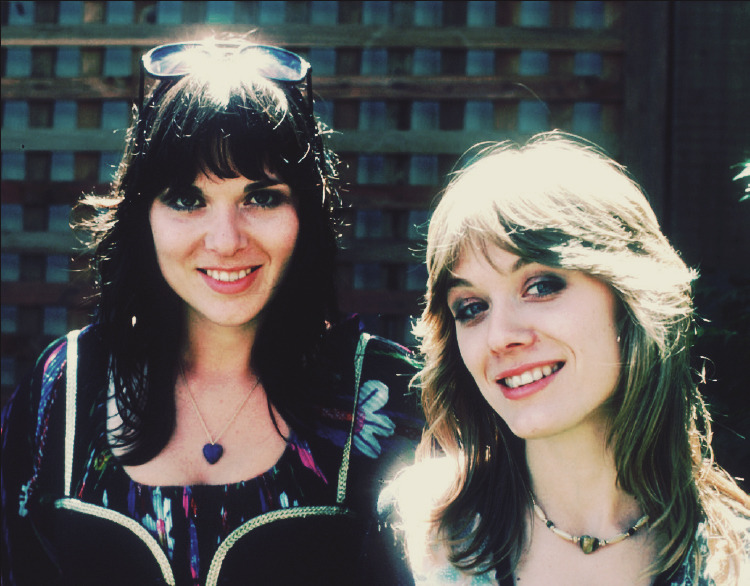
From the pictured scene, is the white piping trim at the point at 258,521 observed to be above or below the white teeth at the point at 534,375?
below

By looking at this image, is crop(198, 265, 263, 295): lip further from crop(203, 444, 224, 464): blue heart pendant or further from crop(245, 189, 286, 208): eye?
crop(203, 444, 224, 464): blue heart pendant

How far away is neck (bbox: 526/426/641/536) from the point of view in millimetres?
1488

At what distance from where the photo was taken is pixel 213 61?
1.86 meters

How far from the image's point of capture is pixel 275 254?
180 centimetres

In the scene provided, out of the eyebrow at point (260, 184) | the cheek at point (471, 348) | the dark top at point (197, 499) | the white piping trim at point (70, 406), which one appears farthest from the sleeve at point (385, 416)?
the white piping trim at point (70, 406)

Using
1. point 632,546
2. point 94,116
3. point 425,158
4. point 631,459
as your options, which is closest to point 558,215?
point 631,459

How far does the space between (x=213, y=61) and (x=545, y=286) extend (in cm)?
101

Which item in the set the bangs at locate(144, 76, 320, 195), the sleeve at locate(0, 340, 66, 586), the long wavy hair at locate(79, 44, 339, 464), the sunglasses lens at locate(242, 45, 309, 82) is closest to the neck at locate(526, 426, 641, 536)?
Answer: the long wavy hair at locate(79, 44, 339, 464)

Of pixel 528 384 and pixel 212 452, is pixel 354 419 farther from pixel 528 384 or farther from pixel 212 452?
pixel 528 384

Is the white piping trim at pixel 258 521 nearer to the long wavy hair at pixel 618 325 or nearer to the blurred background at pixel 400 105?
the long wavy hair at pixel 618 325

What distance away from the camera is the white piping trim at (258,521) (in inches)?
65.6

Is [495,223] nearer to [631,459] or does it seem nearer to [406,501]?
[631,459]

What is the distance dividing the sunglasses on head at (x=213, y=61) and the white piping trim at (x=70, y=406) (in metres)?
0.65

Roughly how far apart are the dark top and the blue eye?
42 centimetres
